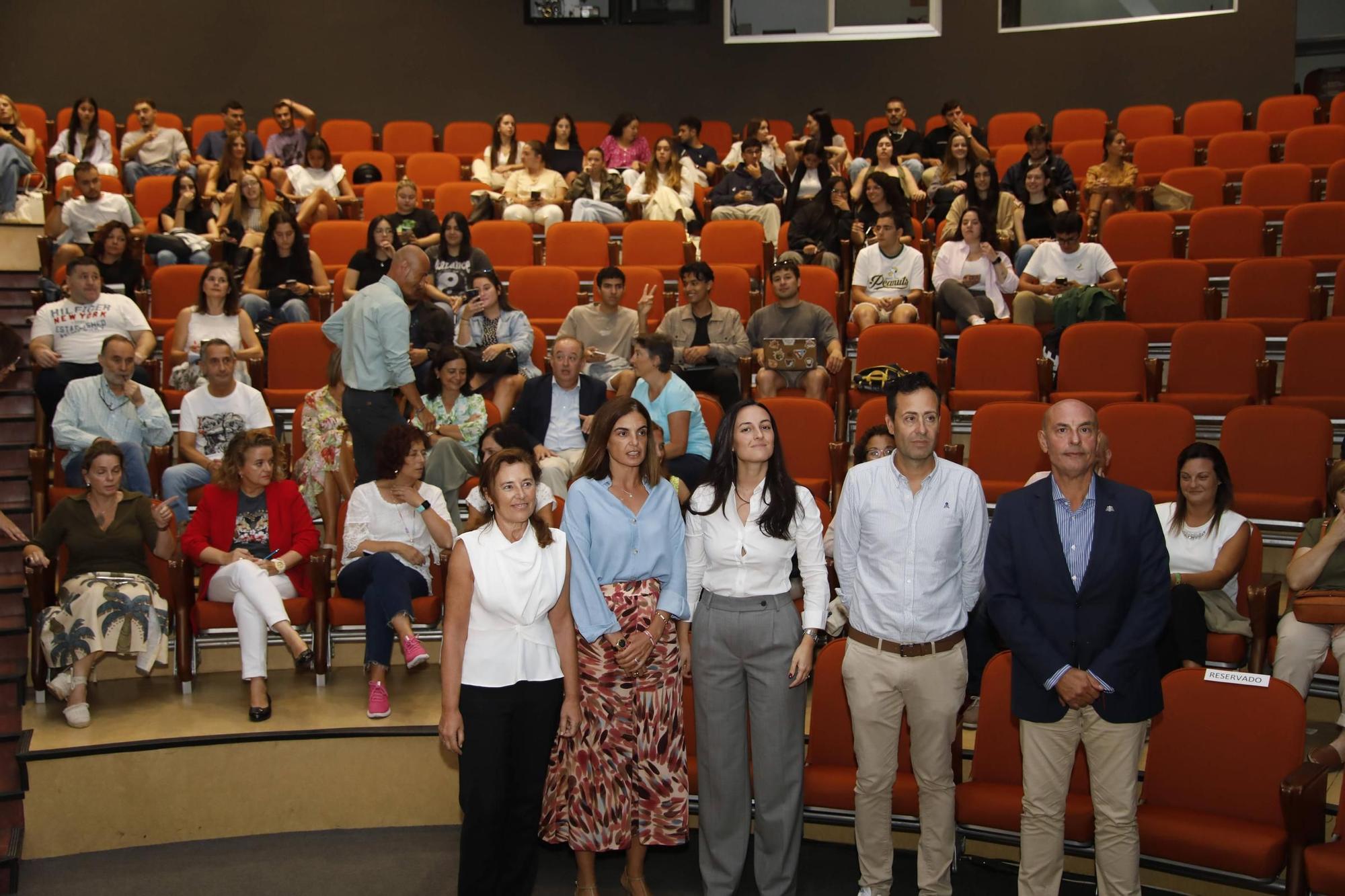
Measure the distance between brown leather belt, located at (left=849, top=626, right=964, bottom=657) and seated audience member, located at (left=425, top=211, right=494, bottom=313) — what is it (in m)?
4.16

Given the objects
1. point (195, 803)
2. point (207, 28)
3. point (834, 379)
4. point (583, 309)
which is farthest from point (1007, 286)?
point (207, 28)

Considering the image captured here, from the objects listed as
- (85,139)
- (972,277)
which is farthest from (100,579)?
(85,139)

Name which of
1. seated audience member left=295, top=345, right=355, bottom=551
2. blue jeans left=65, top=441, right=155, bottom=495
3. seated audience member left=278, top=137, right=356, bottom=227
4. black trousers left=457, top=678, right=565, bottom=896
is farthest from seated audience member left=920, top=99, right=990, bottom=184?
black trousers left=457, top=678, right=565, bottom=896

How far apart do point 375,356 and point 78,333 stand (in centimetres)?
180

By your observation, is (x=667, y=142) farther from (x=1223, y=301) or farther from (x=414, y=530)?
(x=414, y=530)

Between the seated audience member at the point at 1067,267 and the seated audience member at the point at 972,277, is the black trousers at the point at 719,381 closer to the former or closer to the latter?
Result: the seated audience member at the point at 972,277

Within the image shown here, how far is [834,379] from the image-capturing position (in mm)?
5922

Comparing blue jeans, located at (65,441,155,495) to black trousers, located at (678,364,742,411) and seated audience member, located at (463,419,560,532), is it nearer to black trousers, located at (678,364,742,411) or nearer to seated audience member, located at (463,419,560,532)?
seated audience member, located at (463,419,560,532)

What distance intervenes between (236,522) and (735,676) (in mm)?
2190

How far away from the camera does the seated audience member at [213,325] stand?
6070mm

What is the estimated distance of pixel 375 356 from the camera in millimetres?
4953

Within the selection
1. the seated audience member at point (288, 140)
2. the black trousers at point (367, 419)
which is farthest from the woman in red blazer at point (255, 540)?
the seated audience member at point (288, 140)

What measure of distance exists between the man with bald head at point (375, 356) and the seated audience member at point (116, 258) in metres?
Answer: 2.41

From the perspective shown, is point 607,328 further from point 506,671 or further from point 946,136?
point 946,136
